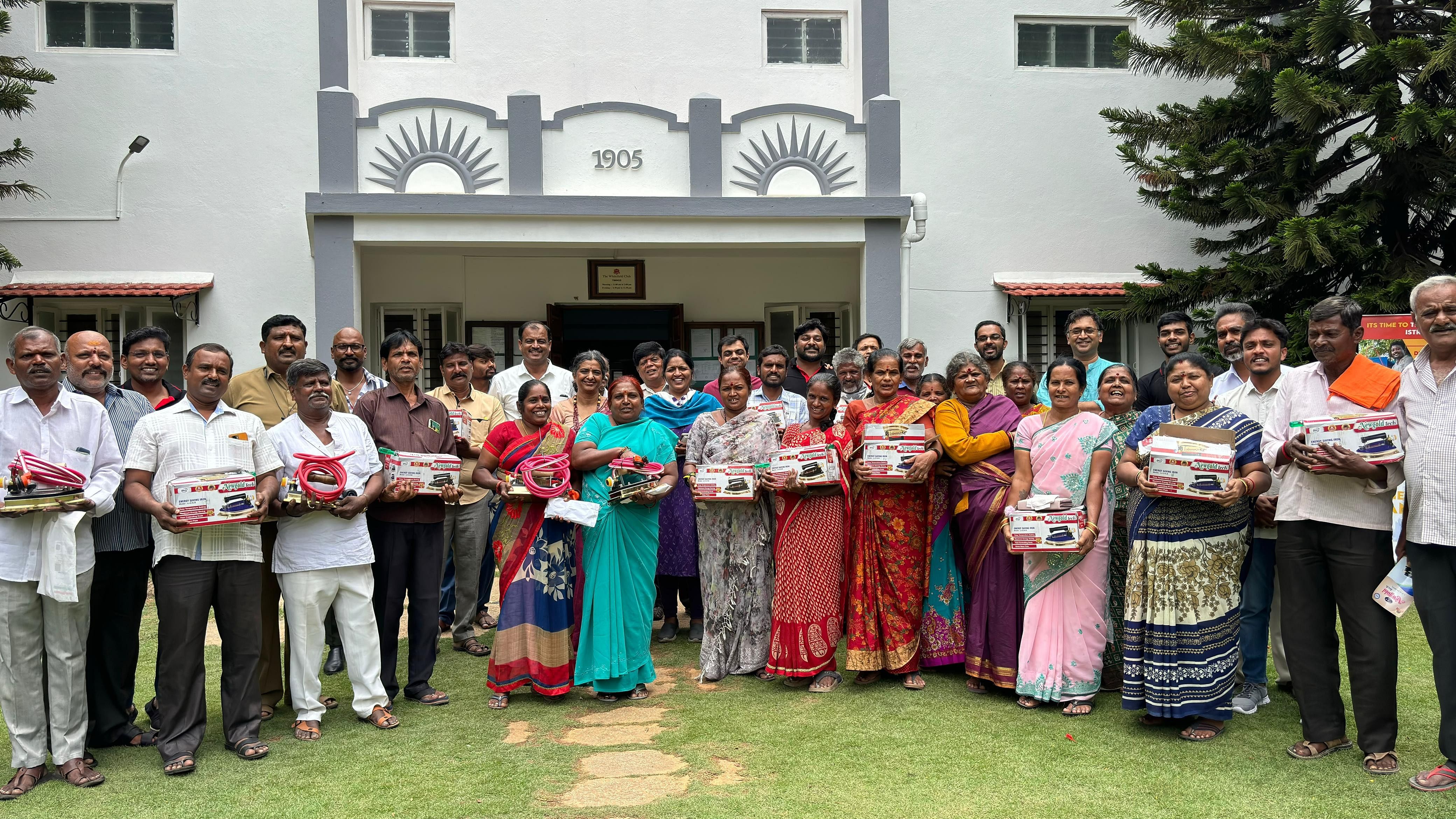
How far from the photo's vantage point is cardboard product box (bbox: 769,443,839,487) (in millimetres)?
5402

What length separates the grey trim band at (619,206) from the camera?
959 centimetres

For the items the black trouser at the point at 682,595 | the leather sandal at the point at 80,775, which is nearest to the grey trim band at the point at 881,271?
the black trouser at the point at 682,595

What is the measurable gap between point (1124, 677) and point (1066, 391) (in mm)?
1349

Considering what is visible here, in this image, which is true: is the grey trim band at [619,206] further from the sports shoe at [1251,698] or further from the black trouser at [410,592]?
the sports shoe at [1251,698]

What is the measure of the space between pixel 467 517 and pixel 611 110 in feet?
16.3

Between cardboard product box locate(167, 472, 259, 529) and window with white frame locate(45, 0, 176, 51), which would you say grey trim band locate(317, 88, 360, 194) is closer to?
window with white frame locate(45, 0, 176, 51)

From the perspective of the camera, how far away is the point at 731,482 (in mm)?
5492

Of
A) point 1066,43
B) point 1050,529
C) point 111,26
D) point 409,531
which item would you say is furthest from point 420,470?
point 1066,43

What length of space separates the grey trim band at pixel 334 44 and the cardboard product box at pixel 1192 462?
8.78 metres

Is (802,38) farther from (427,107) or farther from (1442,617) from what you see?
(1442,617)

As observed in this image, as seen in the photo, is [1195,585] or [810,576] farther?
[810,576]

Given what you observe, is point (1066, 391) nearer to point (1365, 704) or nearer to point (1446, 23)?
point (1365, 704)

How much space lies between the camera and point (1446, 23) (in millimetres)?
9250

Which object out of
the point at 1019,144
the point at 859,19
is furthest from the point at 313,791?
the point at 1019,144
